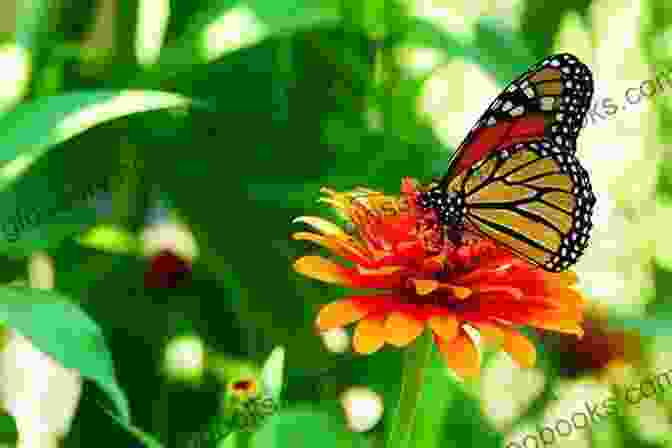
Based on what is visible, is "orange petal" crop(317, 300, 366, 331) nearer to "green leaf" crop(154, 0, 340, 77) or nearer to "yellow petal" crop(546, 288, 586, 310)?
"yellow petal" crop(546, 288, 586, 310)

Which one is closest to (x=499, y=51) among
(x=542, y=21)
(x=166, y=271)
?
(x=542, y=21)

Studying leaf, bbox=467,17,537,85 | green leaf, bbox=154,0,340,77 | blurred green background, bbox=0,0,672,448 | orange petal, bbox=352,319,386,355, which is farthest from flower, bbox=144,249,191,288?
orange petal, bbox=352,319,386,355

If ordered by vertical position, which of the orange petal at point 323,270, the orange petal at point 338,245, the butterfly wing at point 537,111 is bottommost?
the orange petal at point 323,270

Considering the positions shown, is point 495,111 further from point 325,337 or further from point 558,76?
point 325,337

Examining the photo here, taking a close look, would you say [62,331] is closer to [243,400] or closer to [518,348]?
[243,400]

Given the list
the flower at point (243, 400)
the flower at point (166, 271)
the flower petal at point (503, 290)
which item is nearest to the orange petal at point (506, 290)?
the flower petal at point (503, 290)

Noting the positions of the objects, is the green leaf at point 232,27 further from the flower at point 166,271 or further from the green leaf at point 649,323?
the green leaf at point 649,323
